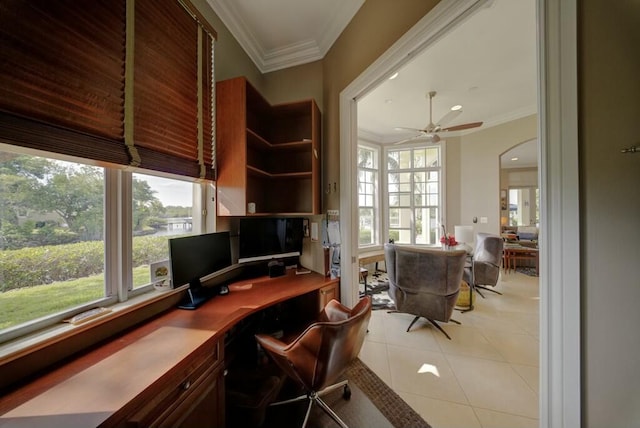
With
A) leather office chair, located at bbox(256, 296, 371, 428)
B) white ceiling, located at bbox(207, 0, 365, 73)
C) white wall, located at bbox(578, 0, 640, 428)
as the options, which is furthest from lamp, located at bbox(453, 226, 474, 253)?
white ceiling, located at bbox(207, 0, 365, 73)

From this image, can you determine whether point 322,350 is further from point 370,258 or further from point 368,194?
point 368,194

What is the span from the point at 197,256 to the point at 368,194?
4029 millimetres

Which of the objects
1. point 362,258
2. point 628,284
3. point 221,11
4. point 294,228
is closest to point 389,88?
point 221,11

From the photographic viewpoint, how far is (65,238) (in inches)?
38.3

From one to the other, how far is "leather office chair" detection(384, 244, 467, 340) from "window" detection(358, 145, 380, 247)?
90.3 inches

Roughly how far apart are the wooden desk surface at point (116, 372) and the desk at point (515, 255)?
5768mm

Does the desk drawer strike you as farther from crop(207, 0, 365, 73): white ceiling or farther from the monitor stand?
crop(207, 0, 365, 73): white ceiling

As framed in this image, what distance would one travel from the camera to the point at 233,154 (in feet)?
5.78

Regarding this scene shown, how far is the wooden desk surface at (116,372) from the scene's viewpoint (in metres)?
0.63

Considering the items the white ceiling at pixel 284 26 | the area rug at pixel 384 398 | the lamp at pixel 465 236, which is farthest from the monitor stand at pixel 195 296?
the lamp at pixel 465 236

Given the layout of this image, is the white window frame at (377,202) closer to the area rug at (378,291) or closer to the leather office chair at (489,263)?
the area rug at (378,291)

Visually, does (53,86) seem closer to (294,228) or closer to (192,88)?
(192,88)

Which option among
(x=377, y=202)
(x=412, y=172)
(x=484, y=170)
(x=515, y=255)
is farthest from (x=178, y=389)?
(x=515, y=255)

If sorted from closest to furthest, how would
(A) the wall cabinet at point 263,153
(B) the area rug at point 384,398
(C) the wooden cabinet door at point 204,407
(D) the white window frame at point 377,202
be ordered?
1. (C) the wooden cabinet door at point 204,407
2. (B) the area rug at point 384,398
3. (A) the wall cabinet at point 263,153
4. (D) the white window frame at point 377,202
